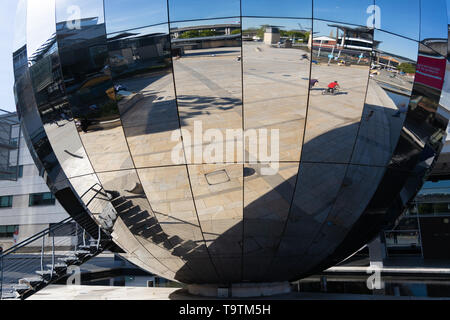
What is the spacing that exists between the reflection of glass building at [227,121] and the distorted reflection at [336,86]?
0.7 inches

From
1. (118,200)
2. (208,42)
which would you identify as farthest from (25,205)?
(208,42)

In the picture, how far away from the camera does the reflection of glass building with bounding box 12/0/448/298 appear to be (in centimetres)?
691

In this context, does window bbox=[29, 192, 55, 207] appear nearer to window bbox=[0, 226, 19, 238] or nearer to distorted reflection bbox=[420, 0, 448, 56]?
window bbox=[0, 226, 19, 238]

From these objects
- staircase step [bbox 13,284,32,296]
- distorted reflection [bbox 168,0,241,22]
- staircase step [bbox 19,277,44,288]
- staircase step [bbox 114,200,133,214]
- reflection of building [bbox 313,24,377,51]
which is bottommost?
staircase step [bbox 13,284,32,296]

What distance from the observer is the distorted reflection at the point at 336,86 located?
7074 millimetres

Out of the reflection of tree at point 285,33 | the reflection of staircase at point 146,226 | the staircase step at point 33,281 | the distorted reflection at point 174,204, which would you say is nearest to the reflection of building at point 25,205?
the staircase step at point 33,281

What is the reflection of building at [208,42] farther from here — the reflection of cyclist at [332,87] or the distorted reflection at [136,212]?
the distorted reflection at [136,212]

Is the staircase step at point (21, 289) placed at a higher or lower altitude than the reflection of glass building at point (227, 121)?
lower

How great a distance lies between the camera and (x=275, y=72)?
6.96 metres

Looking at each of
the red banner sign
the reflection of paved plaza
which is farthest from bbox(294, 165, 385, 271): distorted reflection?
the red banner sign

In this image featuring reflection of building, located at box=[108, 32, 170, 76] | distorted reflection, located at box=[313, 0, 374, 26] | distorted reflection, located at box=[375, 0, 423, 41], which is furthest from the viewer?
distorted reflection, located at box=[375, 0, 423, 41]

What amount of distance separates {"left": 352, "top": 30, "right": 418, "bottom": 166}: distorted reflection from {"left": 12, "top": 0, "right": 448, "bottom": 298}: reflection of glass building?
27 mm

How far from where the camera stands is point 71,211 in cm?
928
